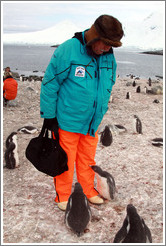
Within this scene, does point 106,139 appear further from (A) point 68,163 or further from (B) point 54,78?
(B) point 54,78

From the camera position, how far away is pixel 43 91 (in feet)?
8.89

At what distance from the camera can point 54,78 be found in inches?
104

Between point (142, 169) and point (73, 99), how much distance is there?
7.38 feet

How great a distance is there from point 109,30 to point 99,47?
235mm

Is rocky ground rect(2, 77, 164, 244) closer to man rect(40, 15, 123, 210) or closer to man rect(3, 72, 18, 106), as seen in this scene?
man rect(40, 15, 123, 210)

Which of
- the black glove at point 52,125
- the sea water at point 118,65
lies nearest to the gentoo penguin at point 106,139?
the black glove at point 52,125

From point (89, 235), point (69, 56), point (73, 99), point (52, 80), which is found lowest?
point (89, 235)

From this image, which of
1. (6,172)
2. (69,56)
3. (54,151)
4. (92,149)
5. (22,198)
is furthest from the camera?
(6,172)

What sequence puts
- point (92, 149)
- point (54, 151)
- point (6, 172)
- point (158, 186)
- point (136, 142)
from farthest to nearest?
point (136, 142)
point (6, 172)
point (158, 186)
point (92, 149)
point (54, 151)

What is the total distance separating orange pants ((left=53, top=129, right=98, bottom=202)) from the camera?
2.93 meters

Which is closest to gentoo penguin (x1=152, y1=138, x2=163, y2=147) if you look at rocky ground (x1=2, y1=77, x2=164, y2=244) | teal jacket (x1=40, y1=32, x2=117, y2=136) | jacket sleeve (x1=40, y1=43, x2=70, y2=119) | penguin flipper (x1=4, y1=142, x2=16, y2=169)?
rocky ground (x1=2, y1=77, x2=164, y2=244)

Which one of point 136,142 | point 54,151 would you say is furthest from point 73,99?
point 136,142

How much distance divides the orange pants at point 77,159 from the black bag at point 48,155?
0.10 m

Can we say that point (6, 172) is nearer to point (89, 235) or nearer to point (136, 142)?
point (89, 235)
